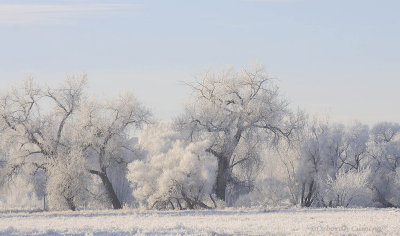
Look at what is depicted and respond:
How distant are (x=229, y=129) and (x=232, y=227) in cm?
Answer: 2050

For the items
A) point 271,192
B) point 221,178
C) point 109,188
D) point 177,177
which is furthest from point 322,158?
point 177,177

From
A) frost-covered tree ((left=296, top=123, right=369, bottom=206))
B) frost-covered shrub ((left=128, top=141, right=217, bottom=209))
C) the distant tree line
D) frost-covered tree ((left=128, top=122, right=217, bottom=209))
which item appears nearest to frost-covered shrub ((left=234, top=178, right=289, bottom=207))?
frost-covered tree ((left=296, top=123, right=369, bottom=206))

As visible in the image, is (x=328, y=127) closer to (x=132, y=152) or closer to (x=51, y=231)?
(x=132, y=152)

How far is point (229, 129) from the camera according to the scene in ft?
138

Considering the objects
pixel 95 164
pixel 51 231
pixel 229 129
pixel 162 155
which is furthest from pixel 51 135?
pixel 51 231

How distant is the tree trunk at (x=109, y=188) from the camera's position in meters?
40.8

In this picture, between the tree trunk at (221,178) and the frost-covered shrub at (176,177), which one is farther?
the tree trunk at (221,178)

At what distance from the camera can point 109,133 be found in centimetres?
4078

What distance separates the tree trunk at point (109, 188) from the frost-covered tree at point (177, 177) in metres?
3.76

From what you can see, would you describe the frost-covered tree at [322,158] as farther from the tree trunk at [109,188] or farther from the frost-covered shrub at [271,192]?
the tree trunk at [109,188]

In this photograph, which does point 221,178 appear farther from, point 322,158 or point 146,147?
point 322,158

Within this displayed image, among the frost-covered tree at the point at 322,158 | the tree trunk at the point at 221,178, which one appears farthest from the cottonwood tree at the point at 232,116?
the frost-covered tree at the point at 322,158

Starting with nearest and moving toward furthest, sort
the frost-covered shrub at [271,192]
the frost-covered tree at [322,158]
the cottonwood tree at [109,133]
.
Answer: the cottonwood tree at [109,133] < the frost-covered tree at [322,158] < the frost-covered shrub at [271,192]

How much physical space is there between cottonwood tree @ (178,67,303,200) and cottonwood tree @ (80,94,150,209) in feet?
11.2
